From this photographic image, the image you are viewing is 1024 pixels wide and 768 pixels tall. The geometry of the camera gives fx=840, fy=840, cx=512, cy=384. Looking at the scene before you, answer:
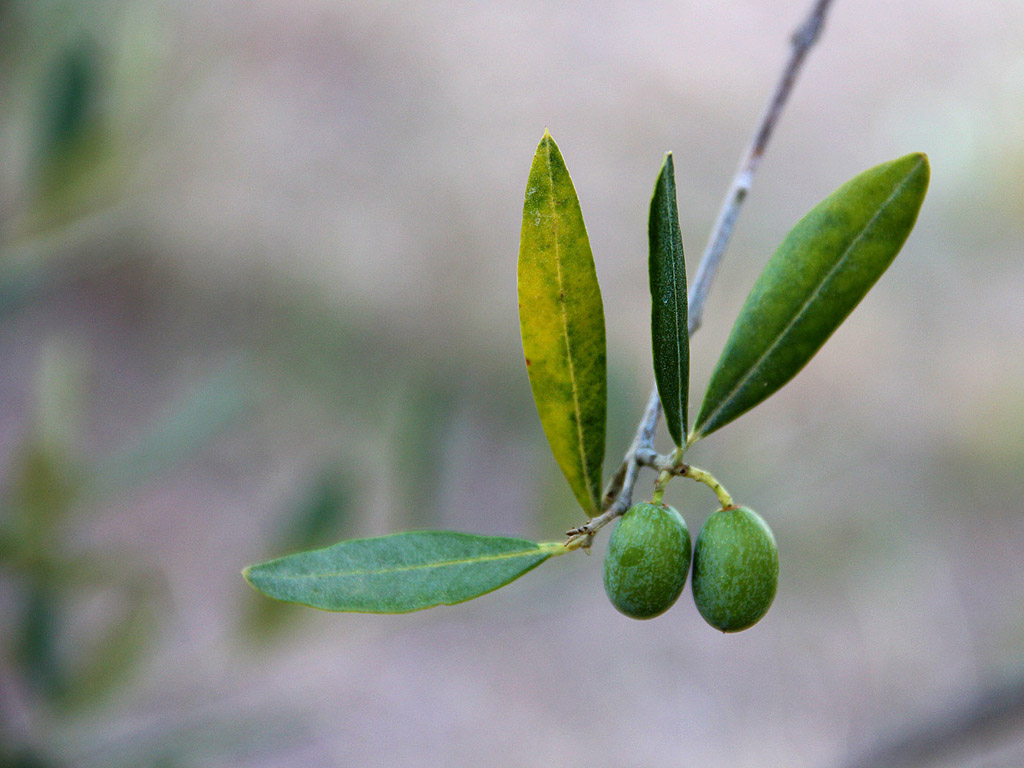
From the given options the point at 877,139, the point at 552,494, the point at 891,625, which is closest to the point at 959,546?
the point at 891,625

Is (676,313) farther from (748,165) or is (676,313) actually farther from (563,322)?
(748,165)

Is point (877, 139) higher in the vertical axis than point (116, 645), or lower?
higher

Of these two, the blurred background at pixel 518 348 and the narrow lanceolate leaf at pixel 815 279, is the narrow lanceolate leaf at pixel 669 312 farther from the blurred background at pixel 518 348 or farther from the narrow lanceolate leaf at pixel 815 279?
the blurred background at pixel 518 348

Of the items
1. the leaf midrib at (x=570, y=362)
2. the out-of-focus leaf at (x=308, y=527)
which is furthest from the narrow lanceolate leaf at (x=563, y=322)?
the out-of-focus leaf at (x=308, y=527)

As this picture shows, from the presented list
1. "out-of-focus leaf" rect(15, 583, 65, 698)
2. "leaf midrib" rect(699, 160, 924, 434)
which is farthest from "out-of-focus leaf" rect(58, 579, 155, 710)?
"leaf midrib" rect(699, 160, 924, 434)

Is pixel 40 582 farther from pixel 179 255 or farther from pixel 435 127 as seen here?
pixel 435 127

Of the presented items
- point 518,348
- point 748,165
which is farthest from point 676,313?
point 518,348

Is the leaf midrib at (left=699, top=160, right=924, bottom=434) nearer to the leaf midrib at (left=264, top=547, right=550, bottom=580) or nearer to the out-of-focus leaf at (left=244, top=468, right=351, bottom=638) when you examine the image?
the leaf midrib at (left=264, top=547, right=550, bottom=580)

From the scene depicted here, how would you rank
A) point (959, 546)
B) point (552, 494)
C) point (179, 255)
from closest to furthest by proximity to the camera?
point (552, 494)
point (959, 546)
point (179, 255)
